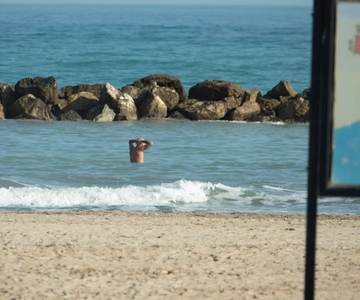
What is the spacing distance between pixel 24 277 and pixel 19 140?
14.0m

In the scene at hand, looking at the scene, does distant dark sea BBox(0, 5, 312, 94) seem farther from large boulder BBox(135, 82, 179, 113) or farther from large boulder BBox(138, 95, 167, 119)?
large boulder BBox(138, 95, 167, 119)

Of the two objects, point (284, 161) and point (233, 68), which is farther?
point (233, 68)

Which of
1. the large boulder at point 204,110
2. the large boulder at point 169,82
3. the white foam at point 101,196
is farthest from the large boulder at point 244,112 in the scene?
the white foam at point 101,196

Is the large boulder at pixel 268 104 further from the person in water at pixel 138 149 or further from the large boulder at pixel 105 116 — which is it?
the person in water at pixel 138 149

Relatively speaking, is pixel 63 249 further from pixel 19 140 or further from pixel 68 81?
pixel 68 81

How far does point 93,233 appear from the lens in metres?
9.31

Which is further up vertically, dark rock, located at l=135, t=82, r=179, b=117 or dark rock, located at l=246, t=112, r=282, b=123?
dark rock, located at l=135, t=82, r=179, b=117

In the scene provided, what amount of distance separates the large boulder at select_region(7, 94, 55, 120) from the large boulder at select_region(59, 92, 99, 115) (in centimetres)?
60

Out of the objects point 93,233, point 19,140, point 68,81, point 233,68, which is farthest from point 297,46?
point 93,233

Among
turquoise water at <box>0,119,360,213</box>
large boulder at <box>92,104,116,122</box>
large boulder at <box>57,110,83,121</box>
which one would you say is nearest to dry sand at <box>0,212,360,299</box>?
turquoise water at <box>0,119,360,213</box>

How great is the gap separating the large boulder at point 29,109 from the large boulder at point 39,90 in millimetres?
956

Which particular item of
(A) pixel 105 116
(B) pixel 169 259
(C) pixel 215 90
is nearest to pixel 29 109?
(A) pixel 105 116

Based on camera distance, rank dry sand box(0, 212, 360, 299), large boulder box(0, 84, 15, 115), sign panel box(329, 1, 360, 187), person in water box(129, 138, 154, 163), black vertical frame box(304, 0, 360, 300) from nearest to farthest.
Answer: black vertical frame box(304, 0, 360, 300) < sign panel box(329, 1, 360, 187) < dry sand box(0, 212, 360, 299) < person in water box(129, 138, 154, 163) < large boulder box(0, 84, 15, 115)

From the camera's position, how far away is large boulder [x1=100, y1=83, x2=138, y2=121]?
25.0 m
